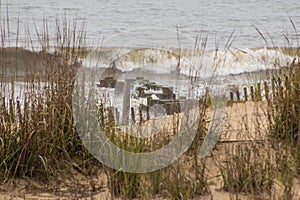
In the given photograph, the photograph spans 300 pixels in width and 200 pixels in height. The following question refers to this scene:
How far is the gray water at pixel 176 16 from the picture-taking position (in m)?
13.3

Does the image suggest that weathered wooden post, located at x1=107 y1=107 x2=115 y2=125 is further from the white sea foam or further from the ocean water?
the ocean water

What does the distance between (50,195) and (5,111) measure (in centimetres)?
75

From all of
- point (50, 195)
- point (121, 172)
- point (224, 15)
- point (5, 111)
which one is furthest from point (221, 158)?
point (224, 15)

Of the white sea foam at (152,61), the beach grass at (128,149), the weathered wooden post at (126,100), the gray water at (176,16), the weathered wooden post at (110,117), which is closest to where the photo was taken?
the beach grass at (128,149)

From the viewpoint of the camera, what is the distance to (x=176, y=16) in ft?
52.0

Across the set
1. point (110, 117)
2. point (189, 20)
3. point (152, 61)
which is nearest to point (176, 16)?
point (189, 20)

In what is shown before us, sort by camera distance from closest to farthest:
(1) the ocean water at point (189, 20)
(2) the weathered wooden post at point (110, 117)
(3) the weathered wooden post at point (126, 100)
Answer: (2) the weathered wooden post at point (110, 117), (3) the weathered wooden post at point (126, 100), (1) the ocean water at point (189, 20)

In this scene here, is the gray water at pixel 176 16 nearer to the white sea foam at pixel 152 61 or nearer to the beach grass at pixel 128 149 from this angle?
the white sea foam at pixel 152 61

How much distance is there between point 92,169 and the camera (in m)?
4.08

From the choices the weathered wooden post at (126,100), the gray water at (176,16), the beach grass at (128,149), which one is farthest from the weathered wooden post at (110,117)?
the gray water at (176,16)

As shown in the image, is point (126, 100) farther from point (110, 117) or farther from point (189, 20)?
point (189, 20)

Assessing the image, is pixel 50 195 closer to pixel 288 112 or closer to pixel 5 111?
pixel 5 111

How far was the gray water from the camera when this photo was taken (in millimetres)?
13305

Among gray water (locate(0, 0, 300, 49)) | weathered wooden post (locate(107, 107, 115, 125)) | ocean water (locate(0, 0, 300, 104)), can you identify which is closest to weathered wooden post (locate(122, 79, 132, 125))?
weathered wooden post (locate(107, 107, 115, 125))
